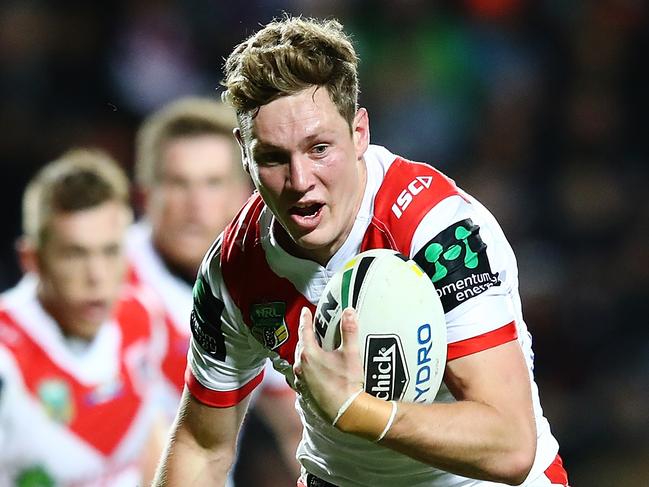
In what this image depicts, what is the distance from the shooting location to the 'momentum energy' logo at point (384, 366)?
2.81m

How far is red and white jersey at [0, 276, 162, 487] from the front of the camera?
614 centimetres

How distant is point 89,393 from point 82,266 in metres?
0.64

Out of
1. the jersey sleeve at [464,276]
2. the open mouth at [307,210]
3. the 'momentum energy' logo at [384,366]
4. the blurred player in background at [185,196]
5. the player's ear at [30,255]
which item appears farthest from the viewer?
the blurred player in background at [185,196]

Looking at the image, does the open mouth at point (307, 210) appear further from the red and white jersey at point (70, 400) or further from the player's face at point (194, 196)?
the player's face at point (194, 196)

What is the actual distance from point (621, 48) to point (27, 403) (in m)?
5.24

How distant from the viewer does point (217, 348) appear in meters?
3.52

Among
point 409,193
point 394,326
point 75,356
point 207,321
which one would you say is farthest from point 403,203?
point 75,356

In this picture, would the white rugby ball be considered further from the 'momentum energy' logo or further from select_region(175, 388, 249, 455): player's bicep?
select_region(175, 388, 249, 455): player's bicep

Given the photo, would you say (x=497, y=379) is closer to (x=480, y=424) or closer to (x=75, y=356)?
(x=480, y=424)

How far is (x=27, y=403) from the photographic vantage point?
242 inches

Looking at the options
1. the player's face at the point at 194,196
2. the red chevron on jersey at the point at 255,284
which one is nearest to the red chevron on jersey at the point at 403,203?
the red chevron on jersey at the point at 255,284

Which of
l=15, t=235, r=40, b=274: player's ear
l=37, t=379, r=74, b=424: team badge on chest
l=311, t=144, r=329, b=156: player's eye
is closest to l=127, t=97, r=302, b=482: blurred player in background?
l=15, t=235, r=40, b=274: player's ear

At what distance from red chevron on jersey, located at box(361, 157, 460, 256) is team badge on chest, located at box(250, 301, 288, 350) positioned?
0.31 meters

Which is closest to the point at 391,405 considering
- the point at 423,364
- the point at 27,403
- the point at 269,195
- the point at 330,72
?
the point at 423,364
